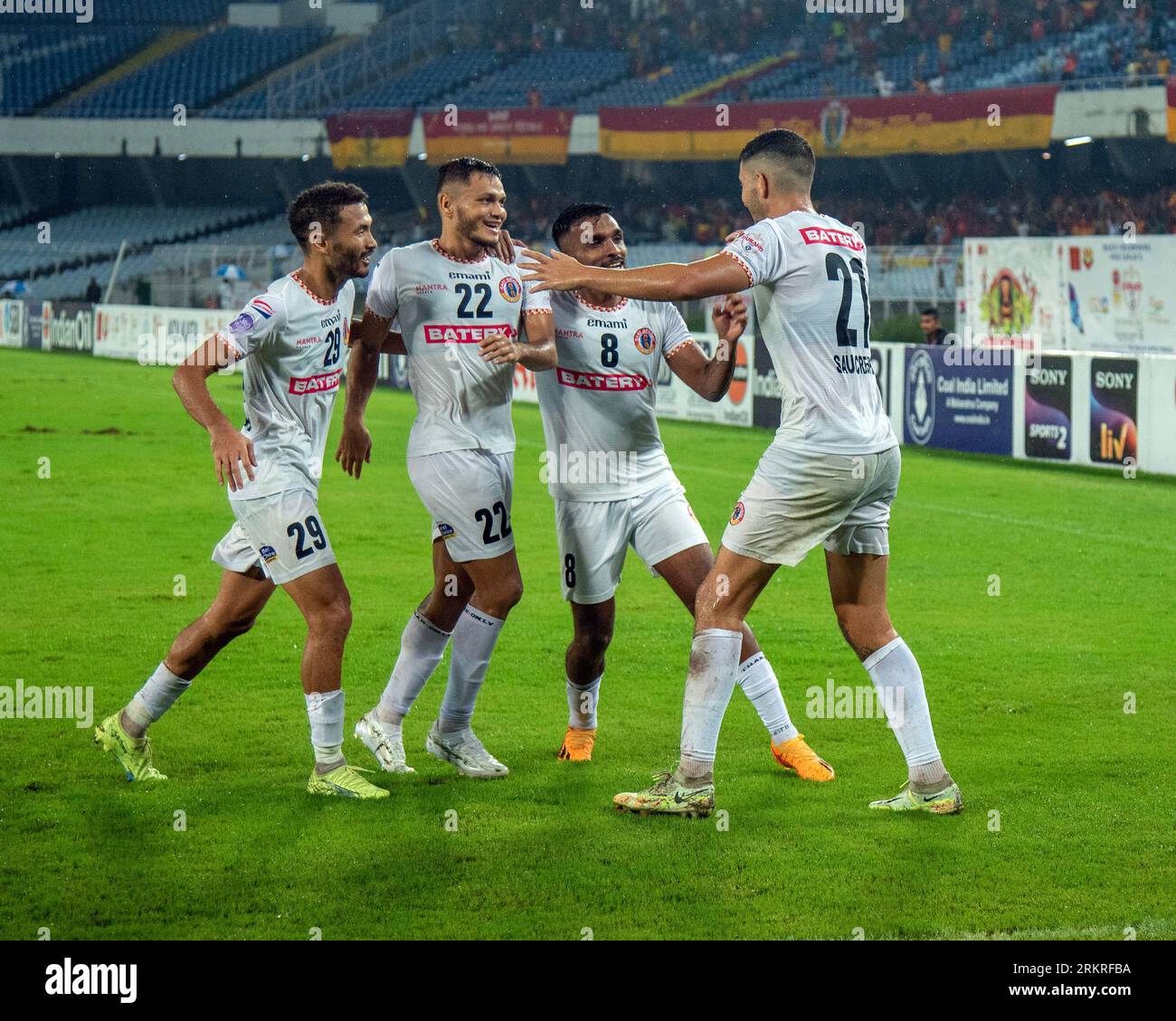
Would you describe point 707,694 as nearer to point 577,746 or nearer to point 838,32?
point 577,746

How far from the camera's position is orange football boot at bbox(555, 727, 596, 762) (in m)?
6.64

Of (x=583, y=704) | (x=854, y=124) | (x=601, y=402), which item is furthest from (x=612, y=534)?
(x=854, y=124)

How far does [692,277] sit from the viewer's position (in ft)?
17.2

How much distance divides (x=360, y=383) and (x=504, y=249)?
83cm

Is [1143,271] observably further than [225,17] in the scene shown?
No

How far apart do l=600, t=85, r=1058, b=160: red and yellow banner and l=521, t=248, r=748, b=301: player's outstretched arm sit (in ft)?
94.5

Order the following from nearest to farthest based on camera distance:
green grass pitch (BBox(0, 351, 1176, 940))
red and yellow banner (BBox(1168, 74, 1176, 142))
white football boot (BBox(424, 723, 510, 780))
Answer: green grass pitch (BBox(0, 351, 1176, 940)) → white football boot (BBox(424, 723, 510, 780)) → red and yellow banner (BBox(1168, 74, 1176, 142))

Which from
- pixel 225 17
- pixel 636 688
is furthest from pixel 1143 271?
pixel 225 17

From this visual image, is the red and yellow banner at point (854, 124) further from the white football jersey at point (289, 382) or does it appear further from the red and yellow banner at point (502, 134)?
the white football jersey at point (289, 382)

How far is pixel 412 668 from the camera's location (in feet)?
21.4

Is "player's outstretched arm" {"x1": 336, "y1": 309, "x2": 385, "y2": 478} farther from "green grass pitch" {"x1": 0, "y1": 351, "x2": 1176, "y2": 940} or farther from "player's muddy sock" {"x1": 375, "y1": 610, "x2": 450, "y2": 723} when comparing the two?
"green grass pitch" {"x1": 0, "y1": 351, "x2": 1176, "y2": 940}

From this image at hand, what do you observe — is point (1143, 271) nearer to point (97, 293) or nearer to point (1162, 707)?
point (1162, 707)

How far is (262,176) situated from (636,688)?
49770mm

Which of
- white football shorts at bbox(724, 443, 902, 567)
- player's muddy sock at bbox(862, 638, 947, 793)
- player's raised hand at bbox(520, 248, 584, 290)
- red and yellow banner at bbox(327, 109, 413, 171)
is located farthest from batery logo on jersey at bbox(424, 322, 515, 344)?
red and yellow banner at bbox(327, 109, 413, 171)
